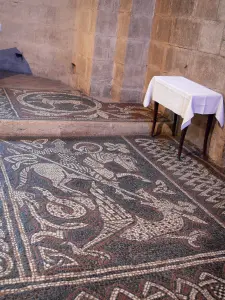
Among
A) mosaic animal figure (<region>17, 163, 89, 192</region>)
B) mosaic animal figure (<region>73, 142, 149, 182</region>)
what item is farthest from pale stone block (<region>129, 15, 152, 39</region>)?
mosaic animal figure (<region>17, 163, 89, 192</region>)

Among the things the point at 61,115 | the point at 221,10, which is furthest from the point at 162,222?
the point at 221,10

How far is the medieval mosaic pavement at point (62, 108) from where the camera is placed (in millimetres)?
4693

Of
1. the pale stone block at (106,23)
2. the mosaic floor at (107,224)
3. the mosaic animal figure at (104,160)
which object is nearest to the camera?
the mosaic floor at (107,224)

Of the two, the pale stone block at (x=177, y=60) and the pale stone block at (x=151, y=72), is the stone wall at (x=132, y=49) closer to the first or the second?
the pale stone block at (x=151, y=72)

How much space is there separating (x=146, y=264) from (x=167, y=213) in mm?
734

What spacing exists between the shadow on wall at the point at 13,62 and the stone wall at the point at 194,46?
96.7 inches

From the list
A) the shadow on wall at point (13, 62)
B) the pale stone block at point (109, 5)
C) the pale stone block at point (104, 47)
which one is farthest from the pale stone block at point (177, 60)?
the shadow on wall at point (13, 62)

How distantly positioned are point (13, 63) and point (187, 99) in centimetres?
400

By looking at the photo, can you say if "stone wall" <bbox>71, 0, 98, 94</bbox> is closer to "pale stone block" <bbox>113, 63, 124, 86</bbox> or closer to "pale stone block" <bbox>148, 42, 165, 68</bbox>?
"pale stone block" <bbox>113, 63, 124, 86</bbox>

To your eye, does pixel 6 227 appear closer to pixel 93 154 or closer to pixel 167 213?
pixel 167 213

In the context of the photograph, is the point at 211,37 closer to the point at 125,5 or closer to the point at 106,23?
the point at 125,5

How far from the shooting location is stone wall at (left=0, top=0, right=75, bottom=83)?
21.2ft

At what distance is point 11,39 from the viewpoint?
659 cm

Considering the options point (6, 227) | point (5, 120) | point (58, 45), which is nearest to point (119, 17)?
point (58, 45)
